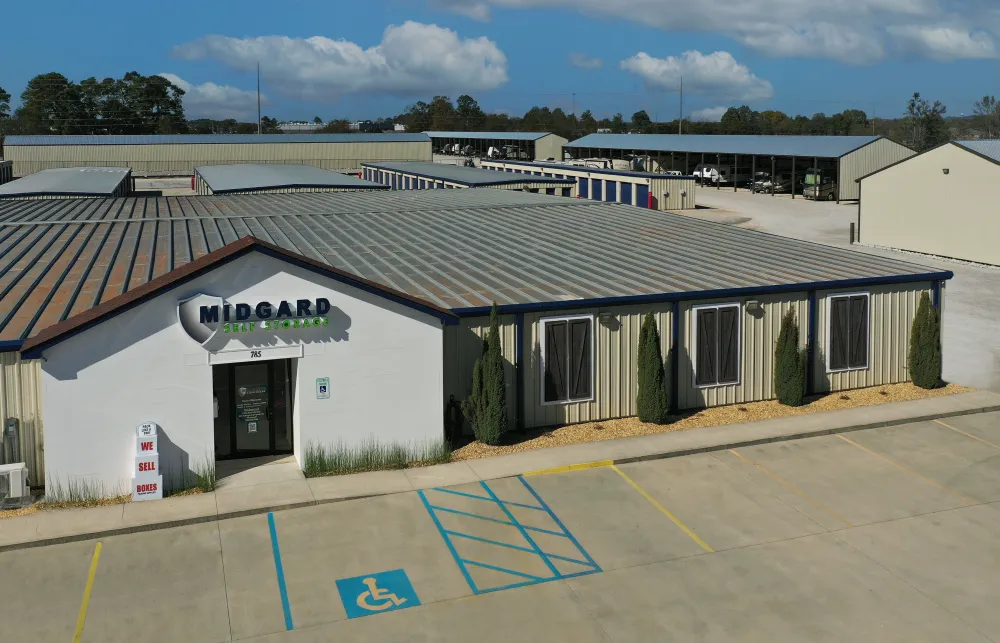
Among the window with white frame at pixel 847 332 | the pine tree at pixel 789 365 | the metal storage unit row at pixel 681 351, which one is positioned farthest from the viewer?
the window with white frame at pixel 847 332

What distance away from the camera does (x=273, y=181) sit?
54.8m

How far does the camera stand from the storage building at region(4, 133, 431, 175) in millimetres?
85750

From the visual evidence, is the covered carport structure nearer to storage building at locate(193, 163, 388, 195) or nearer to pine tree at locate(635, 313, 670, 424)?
storage building at locate(193, 163, 388, 195)

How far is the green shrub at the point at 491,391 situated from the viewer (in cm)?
1988

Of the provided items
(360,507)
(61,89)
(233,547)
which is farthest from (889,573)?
(61,89)

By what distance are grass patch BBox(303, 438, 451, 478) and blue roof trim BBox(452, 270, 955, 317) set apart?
2943 millimetres

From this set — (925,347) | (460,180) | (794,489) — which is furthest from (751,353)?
(460,180)

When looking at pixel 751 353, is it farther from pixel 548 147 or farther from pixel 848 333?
pixel 548 147

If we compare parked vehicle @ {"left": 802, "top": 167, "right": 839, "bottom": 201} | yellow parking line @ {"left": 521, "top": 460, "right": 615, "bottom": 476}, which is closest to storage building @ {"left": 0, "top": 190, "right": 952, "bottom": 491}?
yellow parking line @ {"left": 521, "top": 460, "right": 615, "bottom": 476}

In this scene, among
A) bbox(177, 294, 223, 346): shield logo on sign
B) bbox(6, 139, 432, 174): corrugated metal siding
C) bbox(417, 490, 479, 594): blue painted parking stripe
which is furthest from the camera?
bbox(6, 139, 432, 174): corrugated metal siding

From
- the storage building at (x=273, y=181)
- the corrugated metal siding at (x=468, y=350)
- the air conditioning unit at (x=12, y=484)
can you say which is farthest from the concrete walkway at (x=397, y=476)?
the storage building at (x=273, y=181)

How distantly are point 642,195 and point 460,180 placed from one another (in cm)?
1333

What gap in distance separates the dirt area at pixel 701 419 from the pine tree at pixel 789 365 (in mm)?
309

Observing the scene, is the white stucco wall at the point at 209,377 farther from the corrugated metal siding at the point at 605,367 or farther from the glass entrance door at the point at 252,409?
the corrugated metal siding at the point at 605,367
